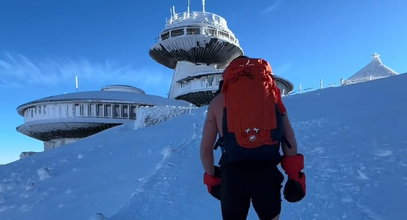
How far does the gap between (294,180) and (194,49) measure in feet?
154

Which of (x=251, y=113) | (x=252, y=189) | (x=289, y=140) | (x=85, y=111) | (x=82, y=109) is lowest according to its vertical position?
(x=252, y=189)

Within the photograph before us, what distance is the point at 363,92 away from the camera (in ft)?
35.2

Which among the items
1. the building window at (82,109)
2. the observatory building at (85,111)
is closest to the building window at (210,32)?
the observatory building at (85,111)

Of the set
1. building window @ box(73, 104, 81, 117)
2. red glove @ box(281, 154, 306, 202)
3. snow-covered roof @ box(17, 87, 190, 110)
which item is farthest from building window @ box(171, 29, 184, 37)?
red glove @ box(281, 154, 306, 202)

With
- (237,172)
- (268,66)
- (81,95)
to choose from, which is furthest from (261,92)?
(81,95)

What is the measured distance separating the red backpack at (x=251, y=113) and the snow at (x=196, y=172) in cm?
259

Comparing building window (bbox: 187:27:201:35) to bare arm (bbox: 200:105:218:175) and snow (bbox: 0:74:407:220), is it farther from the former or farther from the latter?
bare arm (bbox: 200:105:218:175)

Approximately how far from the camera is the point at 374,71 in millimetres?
34750

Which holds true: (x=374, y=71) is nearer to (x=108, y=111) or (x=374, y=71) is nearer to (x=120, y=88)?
(x=108, y=111)

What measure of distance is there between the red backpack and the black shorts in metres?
0.11

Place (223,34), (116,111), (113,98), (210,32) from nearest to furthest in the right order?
(113,98) < (116,111) < (210,32) < (223,34)

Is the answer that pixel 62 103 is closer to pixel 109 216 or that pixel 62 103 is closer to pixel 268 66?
pixel 109 216

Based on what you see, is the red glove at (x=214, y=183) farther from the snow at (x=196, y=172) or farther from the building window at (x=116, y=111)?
the building window at (x=116, y=111)

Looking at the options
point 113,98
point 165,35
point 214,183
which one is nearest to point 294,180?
point 214,183
